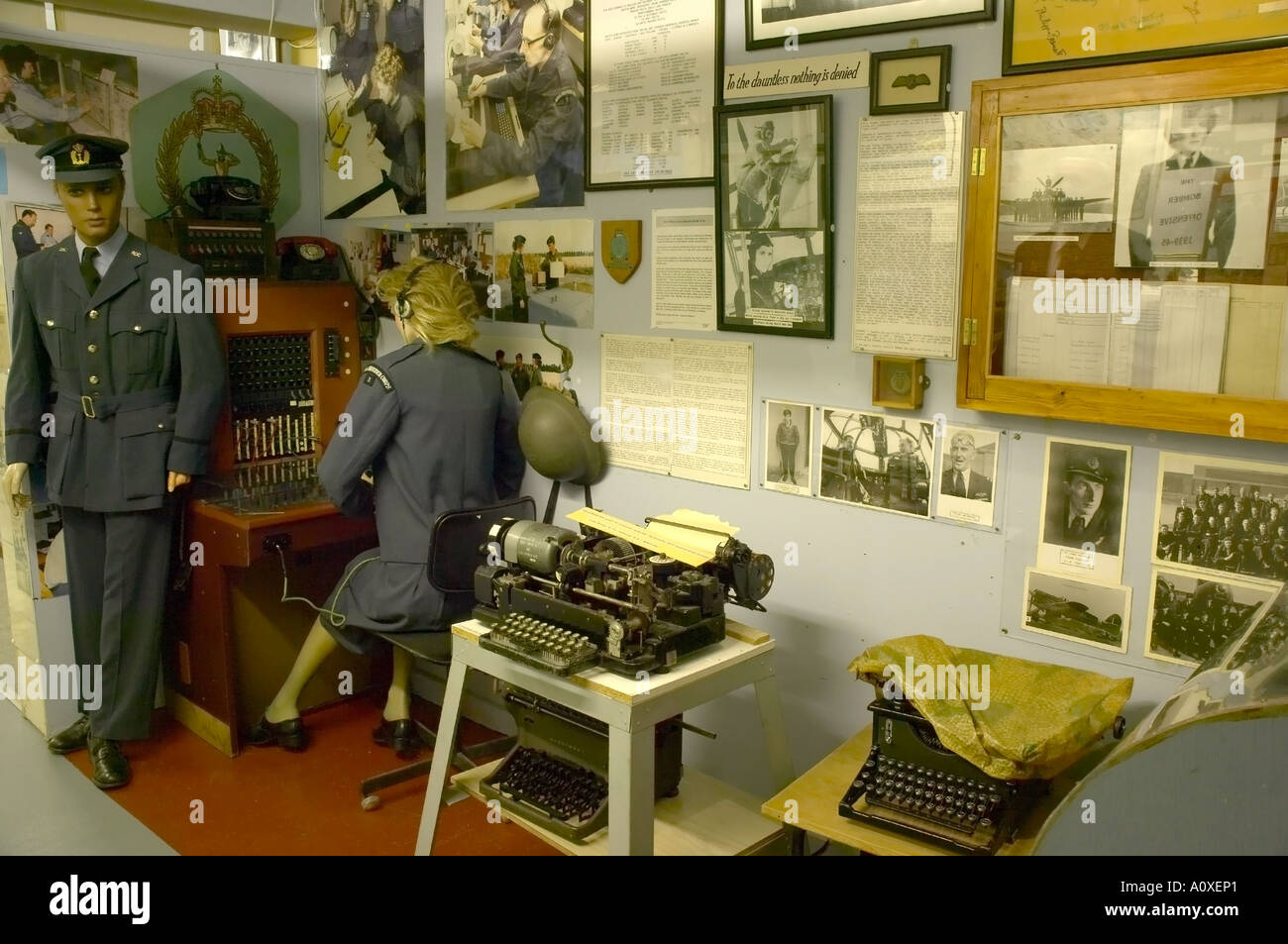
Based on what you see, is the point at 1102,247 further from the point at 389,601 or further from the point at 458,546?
the point at 389,601

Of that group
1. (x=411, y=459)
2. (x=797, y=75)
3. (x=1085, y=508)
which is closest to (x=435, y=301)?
(x=411, y=459)

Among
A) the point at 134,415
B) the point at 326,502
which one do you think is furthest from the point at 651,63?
the point at 134,415

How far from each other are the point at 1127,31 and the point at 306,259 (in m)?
2.77

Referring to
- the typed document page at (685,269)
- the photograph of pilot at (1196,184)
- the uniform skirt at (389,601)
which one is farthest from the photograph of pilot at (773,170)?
the uniform skirt at (389,601)

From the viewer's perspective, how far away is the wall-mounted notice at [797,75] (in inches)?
93.0

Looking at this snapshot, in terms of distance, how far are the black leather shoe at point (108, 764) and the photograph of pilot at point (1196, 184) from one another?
10.1 ft

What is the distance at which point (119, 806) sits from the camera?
312 centimetres

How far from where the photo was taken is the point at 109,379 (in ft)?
10.6

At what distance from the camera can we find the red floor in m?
2.93

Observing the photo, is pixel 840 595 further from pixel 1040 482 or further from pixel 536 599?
pixel 536 599

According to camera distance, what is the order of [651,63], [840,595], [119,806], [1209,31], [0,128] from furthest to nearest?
1. [0,128]
2. [119,806]
3. [651,63]
4. [840,595]
5. [1209,31]

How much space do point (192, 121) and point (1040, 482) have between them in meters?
3.11

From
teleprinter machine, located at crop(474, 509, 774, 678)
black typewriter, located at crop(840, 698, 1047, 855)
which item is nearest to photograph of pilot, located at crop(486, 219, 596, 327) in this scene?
teleprinter machine, located at crop(474, 509, 774, 678)
